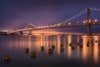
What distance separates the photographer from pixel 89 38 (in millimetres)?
47344

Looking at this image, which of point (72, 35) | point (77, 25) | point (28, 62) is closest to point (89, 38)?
point (77, 25)

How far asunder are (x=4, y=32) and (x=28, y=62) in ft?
123

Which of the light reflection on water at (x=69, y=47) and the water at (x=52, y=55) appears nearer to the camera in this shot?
the water at (x=52, y=55)

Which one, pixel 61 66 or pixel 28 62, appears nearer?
pixel 61 66

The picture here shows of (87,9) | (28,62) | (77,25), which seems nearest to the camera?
(28,62)

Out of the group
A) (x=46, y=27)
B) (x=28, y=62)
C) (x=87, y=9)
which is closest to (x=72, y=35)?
(x=87, y=9)

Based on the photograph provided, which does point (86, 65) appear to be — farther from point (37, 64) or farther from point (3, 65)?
point (3, 65)

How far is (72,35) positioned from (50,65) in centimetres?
4412

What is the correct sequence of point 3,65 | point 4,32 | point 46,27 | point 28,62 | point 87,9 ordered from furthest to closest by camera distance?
point 4,32, point 87,9, point 46,27, point 28,62, point 3,65

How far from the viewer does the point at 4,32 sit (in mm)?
60094

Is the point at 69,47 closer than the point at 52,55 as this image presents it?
No

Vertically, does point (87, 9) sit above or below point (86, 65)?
above

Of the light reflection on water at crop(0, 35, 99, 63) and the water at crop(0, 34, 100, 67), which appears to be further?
the light reflection on water at crop(0, 35, 99, 63)

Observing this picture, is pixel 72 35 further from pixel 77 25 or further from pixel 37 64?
pixel 37 64
